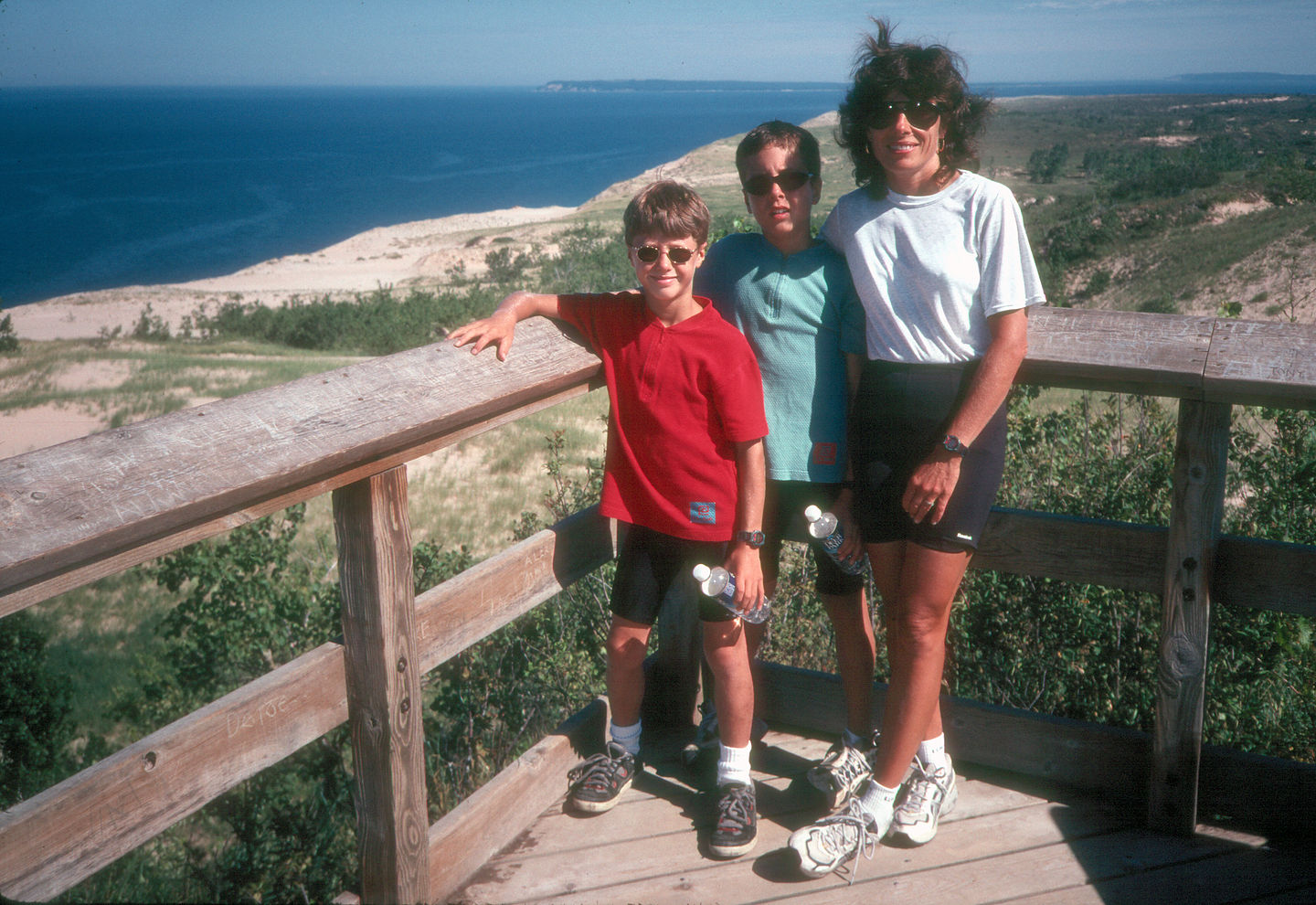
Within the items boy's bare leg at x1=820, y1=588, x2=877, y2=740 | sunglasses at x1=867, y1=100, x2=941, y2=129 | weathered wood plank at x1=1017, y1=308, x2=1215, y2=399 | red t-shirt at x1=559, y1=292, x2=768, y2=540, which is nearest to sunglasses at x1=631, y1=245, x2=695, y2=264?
red t-shirt at x1=559, y1=292, x2=768, y2=540

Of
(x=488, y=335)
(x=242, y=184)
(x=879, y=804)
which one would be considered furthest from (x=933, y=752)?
(x=242, y=184)

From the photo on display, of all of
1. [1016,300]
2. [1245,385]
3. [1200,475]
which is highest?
[1016,300]

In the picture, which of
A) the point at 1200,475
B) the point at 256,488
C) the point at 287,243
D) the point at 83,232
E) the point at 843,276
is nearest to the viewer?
the point at 256,488

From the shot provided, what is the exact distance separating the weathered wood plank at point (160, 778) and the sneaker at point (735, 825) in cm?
85

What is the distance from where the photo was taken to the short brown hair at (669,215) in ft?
6.75

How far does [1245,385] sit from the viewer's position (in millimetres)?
1851

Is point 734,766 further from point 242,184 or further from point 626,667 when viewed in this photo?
point 242,184

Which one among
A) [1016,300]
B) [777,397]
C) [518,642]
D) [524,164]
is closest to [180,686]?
[518,642]

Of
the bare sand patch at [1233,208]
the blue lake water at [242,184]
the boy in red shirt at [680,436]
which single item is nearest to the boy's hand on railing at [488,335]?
the boy in red shirt at [680,436]

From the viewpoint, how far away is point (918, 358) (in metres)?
2.02

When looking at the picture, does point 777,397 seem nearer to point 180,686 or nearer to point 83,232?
point 180,686

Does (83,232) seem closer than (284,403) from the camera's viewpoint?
No

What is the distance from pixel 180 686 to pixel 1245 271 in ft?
68.4

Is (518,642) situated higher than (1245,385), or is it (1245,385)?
(1245,385)
